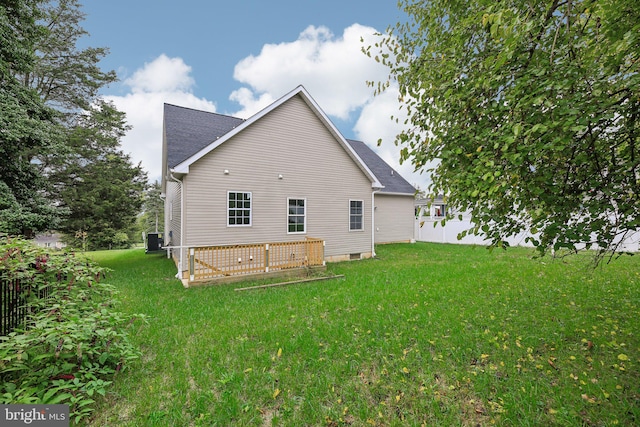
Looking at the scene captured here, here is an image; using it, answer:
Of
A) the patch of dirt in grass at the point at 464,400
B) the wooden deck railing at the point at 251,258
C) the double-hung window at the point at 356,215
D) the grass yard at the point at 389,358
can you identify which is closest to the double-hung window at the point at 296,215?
the wooden deck railing at the point at 251,258

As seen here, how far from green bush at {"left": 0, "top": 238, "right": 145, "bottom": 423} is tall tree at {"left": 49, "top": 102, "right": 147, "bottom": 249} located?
1904 centimetres

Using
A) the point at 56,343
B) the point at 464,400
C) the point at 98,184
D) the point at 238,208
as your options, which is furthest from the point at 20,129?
the point at 98,184

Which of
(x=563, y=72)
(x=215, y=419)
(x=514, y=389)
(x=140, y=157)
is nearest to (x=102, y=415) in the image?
(x=215, y=419)

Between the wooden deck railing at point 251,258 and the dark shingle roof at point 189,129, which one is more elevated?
the dark shingle roof at point 189,129

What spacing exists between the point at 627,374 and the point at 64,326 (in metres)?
6.04

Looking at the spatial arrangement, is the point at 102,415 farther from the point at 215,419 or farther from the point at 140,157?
the point at 140,157

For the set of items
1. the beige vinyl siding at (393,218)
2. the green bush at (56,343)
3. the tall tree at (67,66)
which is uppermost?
the tall tree at (67,66)

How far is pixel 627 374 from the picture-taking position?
307 centimetres

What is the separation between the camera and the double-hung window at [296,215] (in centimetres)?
1048

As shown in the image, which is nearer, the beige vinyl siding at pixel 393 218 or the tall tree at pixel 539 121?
the tall tree at pixel 539 121

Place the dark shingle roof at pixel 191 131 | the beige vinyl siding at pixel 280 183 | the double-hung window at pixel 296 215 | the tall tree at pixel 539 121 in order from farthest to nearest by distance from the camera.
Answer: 1. the double-hung window at pixel 296 215
2. the dark shingle roof at pixel 191 131
3. the beige vinyl siding at pixel 280 183
4. the tall tree at pixel 539 121

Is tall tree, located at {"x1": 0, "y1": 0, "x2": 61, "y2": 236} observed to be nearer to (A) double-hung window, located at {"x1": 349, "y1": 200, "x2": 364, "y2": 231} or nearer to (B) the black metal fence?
(B) the black metal fence

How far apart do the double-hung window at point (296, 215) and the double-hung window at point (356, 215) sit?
233 cm

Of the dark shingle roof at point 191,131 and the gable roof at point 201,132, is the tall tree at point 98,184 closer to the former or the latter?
the gable roof at point 201,132
